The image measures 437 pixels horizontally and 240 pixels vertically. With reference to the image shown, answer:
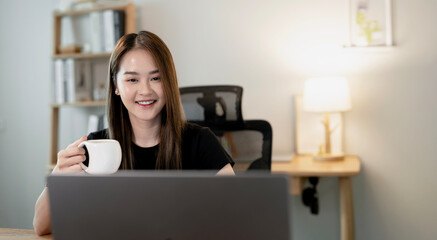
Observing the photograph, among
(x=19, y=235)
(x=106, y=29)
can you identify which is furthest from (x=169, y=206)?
(x=106, y=29)

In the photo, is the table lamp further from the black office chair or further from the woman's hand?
the woman's hand

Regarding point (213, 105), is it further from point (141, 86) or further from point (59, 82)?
point (59, 82)

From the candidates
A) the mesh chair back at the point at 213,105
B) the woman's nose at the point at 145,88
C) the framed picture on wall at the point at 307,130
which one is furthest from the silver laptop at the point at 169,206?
the framed picture on wall at the point at 307,130

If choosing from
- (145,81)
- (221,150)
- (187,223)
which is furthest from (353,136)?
(187,223)

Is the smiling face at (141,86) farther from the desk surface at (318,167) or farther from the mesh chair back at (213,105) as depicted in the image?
the desk surface at (318,167)

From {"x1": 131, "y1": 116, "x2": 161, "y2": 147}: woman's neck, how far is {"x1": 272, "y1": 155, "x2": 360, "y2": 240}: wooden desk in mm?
1211

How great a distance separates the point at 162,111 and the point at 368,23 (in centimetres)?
Answer: 187

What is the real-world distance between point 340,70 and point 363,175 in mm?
627

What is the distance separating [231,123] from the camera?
7.79 feet

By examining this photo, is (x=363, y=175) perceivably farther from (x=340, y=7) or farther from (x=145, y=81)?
(x=145, y=81)

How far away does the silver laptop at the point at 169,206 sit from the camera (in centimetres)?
81

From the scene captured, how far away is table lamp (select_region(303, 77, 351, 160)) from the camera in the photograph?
299 centimetres

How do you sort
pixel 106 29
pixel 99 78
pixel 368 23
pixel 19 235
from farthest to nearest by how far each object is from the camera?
pixel 99 78 < pixel 106 29 < pixel 368 23 < pixel 19 235

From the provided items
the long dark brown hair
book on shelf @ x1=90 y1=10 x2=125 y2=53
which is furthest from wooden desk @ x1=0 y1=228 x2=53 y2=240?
book on shelf @ x1=90 y1=10 x2=125 y2=53
